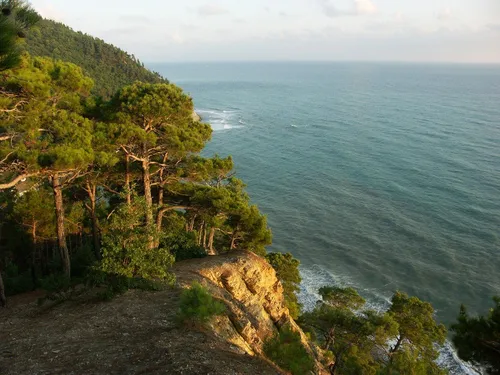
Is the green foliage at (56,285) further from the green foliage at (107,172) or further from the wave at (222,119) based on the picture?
the wave at (222,119)

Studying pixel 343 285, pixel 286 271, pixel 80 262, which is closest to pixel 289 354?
pixel 80 262

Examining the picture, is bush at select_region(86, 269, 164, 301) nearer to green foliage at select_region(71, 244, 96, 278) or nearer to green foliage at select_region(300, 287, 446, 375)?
green foliage at select_region(71, 244, 96, 278)

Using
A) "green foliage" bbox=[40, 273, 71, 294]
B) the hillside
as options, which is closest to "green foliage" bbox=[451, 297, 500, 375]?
"green foliage" bbox=[40, 273, 71, 294]

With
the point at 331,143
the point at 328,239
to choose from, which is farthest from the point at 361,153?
the point at 328,239

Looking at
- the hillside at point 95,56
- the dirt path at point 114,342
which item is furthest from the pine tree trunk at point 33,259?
the hillside at point 95,56

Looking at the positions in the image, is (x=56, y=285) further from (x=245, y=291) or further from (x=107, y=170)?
(x=245, y=291)
